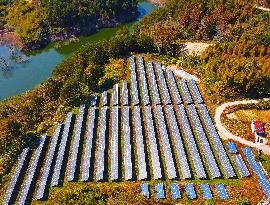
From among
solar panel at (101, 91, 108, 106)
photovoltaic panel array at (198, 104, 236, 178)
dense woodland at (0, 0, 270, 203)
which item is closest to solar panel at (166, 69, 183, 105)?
photovoltaic panel array at (198, 104, 236, 178)

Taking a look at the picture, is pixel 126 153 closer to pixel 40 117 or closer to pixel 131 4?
pixel 40 117

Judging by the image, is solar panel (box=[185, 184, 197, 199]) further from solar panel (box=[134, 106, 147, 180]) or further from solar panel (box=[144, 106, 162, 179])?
solar panel (box=[134, 106, 147, 180])

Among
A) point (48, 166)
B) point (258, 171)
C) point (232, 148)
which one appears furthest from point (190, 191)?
point (48, 166)

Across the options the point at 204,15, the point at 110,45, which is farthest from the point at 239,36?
the point at 110,45

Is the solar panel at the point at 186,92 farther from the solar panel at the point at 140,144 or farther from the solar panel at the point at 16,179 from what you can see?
the solar panel at the point at 16,179

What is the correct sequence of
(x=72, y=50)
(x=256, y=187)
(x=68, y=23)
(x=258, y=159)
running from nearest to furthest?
(x=256, y=187) < (x=258, y=159) < (x=72, y=50) < (x=68, y=23)

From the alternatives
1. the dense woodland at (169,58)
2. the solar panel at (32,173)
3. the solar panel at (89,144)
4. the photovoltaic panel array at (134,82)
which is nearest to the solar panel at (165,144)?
the photovoltaic panel array at (134,82)

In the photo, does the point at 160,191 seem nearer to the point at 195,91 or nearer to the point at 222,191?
the point at 222,191
